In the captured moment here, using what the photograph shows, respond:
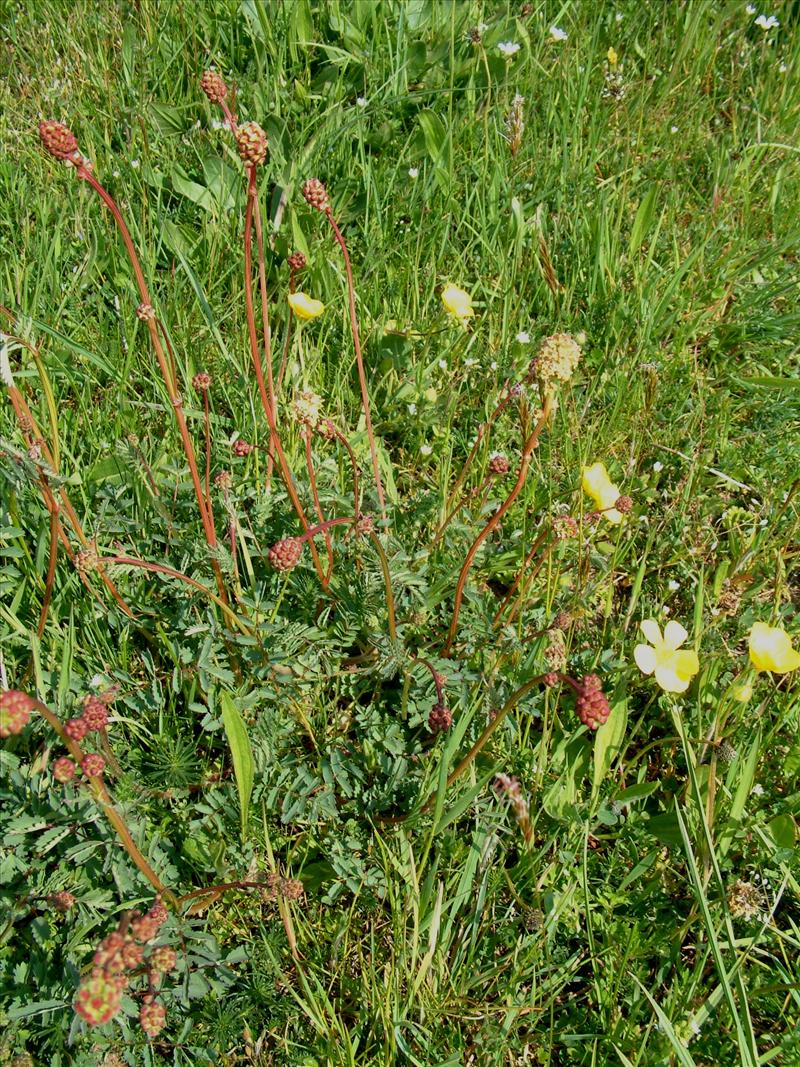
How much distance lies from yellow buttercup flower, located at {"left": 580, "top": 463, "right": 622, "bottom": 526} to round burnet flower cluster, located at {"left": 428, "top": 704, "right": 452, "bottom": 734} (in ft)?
2.04

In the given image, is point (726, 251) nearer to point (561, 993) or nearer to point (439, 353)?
point (439, 353)

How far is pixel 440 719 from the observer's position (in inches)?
70.4

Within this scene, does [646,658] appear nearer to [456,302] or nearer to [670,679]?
[670,679]

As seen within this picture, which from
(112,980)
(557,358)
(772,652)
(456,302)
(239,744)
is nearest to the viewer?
(112,980)

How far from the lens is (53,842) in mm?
1695

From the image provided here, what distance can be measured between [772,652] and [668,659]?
23 cm

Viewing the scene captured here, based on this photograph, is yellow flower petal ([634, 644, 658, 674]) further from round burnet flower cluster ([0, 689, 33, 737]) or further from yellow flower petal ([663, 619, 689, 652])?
round burnet flower cluster ([0, 689, 33, 737])

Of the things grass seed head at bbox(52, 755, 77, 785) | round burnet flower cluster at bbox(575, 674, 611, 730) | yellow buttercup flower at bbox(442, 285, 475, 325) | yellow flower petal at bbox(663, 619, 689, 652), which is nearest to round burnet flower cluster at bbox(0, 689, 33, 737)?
grass seed head at bbox(52, 755, 77, 785)

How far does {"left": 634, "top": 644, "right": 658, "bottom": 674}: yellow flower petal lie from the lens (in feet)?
6.40

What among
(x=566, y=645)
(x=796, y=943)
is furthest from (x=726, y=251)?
(x=796, y=943)

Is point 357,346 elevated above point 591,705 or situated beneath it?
elevated above

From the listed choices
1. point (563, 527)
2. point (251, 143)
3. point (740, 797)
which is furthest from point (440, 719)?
point (251, 143)

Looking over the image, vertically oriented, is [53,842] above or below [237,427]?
below

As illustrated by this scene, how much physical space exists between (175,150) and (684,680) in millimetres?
2288
